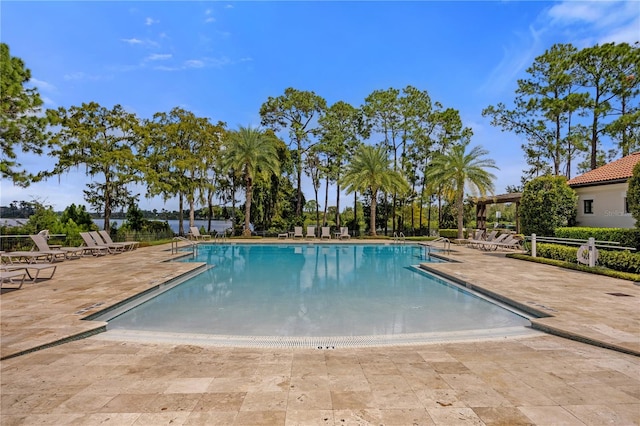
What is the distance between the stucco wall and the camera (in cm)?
1392

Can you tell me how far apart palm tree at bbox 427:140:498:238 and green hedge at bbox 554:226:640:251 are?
7915mm

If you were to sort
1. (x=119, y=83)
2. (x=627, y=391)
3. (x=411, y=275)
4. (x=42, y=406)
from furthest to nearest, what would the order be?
(x=119, y=83) → (x=411, y=275) → (x=627, y=391) → (x=42, y=406)

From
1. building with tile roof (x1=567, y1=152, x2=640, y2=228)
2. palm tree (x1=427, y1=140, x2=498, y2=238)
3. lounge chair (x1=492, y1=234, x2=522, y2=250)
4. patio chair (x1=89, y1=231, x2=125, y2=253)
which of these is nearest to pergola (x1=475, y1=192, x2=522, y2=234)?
palm tree (x1=427, y1=140, x2=498, y2=238)

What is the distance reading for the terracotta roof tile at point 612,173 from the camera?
560 inches

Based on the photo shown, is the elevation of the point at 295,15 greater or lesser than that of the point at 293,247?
greater

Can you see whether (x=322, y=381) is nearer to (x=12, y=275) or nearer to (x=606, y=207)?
(x=12, y=275)

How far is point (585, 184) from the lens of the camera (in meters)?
15.4

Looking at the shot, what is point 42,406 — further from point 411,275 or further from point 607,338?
point 411,275

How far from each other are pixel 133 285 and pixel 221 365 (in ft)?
17.2

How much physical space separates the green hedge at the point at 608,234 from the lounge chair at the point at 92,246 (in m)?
18.8

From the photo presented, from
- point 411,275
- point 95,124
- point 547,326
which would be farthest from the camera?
point 95,124

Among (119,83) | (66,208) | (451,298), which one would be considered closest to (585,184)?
(451,298)

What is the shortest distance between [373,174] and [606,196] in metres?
13.0

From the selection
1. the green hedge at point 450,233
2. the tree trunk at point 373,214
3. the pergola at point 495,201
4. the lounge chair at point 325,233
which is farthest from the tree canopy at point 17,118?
the pergola at point 495,201
